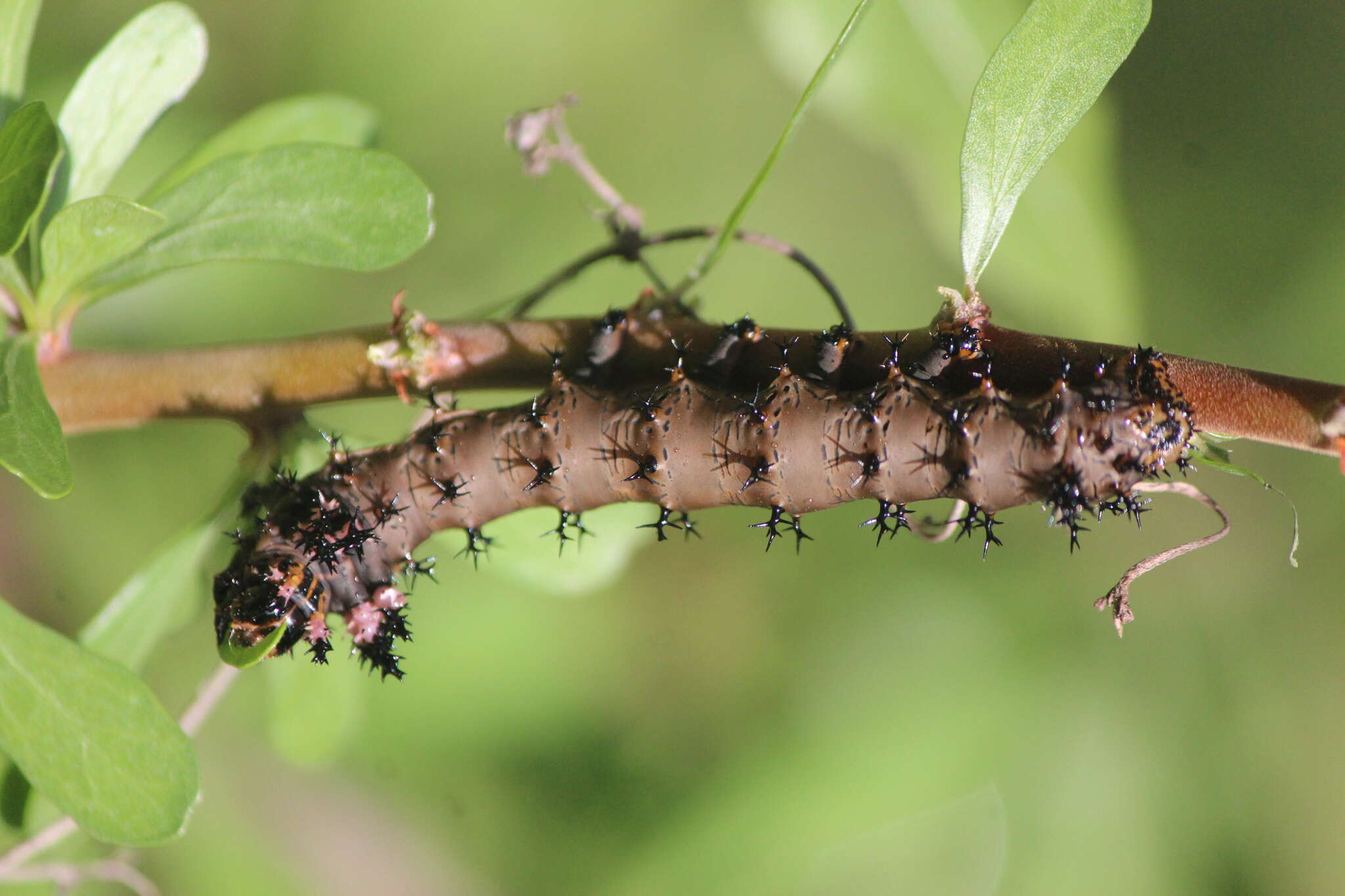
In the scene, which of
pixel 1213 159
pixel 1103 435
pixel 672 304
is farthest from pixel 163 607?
pixel 1213 159

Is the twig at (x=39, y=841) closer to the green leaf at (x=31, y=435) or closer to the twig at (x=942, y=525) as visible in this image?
the green leaf at (x=31, y=435)

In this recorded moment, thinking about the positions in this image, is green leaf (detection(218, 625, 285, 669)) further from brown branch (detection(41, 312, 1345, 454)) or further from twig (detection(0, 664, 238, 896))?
brown branch (detection(41, 312, 1345, 454))

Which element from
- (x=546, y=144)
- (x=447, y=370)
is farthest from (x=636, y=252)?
(x=447, y=370)

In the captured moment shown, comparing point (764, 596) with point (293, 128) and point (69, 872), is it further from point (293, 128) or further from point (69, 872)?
point (293, 128)

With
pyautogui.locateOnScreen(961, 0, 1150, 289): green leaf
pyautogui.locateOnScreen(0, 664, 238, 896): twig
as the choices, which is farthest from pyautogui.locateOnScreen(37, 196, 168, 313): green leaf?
pyautogui.locateOnScreen(961, 0, 1150, 289): green leaf

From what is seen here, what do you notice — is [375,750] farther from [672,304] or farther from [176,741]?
[672,304]

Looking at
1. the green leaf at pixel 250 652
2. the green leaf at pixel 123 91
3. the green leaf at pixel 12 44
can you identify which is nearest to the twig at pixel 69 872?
the green leaf at pixel 250 652
